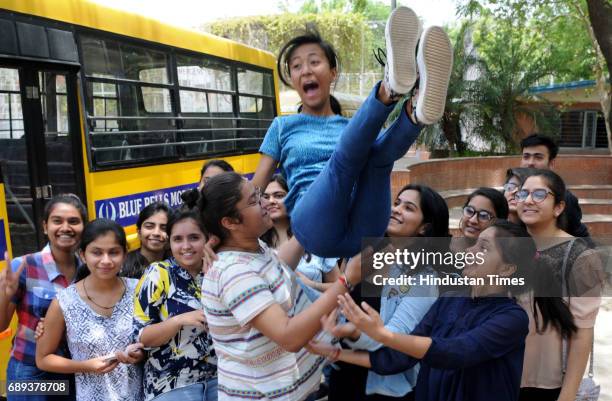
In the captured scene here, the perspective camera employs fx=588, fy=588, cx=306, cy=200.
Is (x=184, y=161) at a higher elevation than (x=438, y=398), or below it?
higher

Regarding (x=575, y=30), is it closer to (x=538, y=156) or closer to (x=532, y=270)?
(x=538, y=156)

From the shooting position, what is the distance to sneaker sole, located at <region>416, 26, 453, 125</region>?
6.82ft

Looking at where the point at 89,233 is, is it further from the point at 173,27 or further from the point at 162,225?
the point at 173,27

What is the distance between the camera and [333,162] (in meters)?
2.14

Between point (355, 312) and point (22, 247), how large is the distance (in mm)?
3467

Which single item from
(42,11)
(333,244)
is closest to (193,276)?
(333,244)

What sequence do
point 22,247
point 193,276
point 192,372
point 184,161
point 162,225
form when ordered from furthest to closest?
point 184,161
point 22,247
point 162,225
point 193,276
point 192,372

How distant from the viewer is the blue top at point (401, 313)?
2.39 meters

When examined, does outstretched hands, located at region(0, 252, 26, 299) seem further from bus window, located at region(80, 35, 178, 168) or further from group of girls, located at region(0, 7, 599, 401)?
bus window, located at region(80, 35, 178, 168)

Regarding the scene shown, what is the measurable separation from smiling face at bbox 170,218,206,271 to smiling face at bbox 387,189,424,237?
2.95ft

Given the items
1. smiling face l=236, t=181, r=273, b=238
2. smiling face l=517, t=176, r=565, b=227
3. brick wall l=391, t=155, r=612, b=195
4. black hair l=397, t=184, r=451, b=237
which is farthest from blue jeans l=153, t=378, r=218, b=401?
brick wall l=391, t=155, r=612, b=195

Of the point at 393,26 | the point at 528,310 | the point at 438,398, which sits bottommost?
the point at 438,398

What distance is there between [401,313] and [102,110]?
3979 mm

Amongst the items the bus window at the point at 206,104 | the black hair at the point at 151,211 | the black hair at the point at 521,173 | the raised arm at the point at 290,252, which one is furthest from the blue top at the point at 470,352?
the bus window at the point at 206,104
